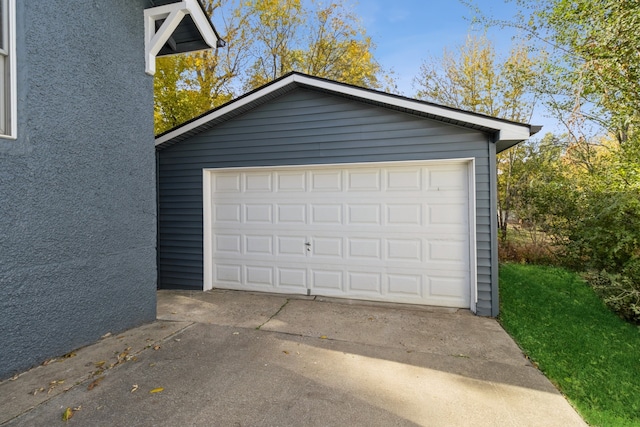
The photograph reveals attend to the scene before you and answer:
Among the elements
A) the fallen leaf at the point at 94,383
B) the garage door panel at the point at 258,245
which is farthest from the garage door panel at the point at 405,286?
the fallen leaf at the point at 94,383

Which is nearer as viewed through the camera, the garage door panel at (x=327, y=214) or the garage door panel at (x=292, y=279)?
the garage door panel at (x=327, y=214)

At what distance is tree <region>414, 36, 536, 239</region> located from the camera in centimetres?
984

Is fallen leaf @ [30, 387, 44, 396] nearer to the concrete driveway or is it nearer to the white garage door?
the concrete driveway

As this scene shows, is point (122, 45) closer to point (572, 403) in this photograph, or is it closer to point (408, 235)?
point (408, 235)

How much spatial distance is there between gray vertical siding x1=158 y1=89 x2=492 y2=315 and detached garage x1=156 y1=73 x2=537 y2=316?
0.8 inches

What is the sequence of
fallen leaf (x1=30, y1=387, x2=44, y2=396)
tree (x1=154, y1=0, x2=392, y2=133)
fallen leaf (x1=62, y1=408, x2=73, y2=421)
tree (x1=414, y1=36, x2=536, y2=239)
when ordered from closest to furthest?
fallen leaf (x1=62, y1=408, x2=73, y2=421), fallen leaf (x1=30, y1=387, x2=44, y2=396), tree (x1=154, y1=0, x2=392, y2=133), tree (x1=414, y1=36, x2=536, y2=239)

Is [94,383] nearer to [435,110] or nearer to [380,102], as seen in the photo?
[380,102]

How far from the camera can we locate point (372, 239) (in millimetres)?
5344

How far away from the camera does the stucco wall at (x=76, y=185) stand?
2838 millimetres

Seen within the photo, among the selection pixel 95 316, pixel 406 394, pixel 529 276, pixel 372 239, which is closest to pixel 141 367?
pixel 95 316

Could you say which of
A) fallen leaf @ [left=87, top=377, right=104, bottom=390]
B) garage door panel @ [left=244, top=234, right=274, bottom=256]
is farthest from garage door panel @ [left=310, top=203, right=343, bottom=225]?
fallen leaf @ [left=87, top=377, right=104, bottom=390]

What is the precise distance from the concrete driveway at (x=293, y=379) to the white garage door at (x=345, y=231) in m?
0.97

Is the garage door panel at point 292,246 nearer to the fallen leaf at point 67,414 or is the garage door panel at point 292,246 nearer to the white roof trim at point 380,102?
the white roof trim at point 380,102

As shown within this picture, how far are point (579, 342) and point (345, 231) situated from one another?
343 cm
